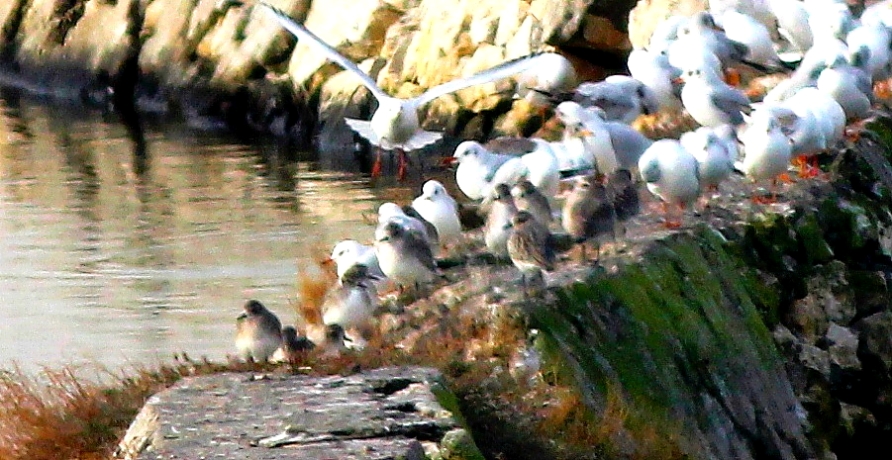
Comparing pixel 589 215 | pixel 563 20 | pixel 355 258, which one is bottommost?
pixel 563 20

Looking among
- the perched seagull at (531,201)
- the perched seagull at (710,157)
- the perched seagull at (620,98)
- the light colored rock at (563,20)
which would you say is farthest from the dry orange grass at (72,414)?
the light colored rock at (563,20)

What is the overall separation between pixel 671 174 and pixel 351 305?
1726 millimetres

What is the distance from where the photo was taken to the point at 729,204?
28.9ft

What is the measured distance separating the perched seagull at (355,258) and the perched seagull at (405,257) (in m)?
0.50

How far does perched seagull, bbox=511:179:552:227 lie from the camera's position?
815 cm

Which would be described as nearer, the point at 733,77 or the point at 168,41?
the point at 733,77

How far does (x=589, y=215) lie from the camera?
7535 millimetres

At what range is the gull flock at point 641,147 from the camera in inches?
304

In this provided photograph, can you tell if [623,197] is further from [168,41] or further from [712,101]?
[168,41]

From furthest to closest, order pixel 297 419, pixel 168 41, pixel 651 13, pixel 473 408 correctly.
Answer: pixel 168 41 → pixel 651 13 → pixel 473 408 → pixel 297 419

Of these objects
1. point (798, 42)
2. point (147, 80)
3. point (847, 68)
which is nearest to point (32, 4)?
point (147, 80)

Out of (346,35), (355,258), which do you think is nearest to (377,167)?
(346,35)

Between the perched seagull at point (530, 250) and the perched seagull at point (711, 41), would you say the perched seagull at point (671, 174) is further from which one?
the perched seagull at point (711, 41)

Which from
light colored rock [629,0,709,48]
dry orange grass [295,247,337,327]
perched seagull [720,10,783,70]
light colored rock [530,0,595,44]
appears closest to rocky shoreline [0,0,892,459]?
dry orange grass [295,247,337,327]
